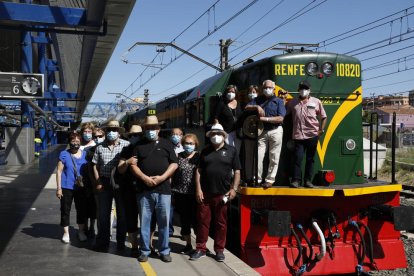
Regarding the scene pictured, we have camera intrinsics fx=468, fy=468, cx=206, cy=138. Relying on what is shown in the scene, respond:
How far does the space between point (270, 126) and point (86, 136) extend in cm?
290

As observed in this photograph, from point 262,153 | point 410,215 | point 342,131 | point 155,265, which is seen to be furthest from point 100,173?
point 410,215

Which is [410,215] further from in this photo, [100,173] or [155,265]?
[100,173]

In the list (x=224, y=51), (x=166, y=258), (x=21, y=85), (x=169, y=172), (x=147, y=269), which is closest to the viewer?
(x=147, y=269)

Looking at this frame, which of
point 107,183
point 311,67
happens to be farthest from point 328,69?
point 107,183

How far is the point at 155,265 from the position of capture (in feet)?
19.5

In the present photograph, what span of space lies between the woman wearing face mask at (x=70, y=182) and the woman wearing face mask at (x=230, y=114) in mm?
2239

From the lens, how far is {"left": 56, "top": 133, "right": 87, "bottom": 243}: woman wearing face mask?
276 inches

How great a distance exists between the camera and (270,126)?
23.0 ft

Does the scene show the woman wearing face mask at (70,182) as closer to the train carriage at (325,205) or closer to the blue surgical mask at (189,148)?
the blue surgical mask at (189,148)

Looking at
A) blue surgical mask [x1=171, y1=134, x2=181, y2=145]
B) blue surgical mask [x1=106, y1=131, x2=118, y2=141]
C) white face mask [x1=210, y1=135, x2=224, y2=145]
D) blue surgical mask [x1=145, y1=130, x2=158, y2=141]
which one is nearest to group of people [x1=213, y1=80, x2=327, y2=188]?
white face mask [x1=210, y1=135, x2=224, y2=145]

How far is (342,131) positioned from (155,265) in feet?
12.6

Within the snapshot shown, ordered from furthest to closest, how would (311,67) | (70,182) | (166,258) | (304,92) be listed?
(311,67) → (70,182) → (304,92) → (166,258)

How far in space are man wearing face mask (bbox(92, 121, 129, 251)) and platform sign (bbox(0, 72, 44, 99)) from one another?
5385 mm

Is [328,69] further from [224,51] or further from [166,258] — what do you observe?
[224,51]
